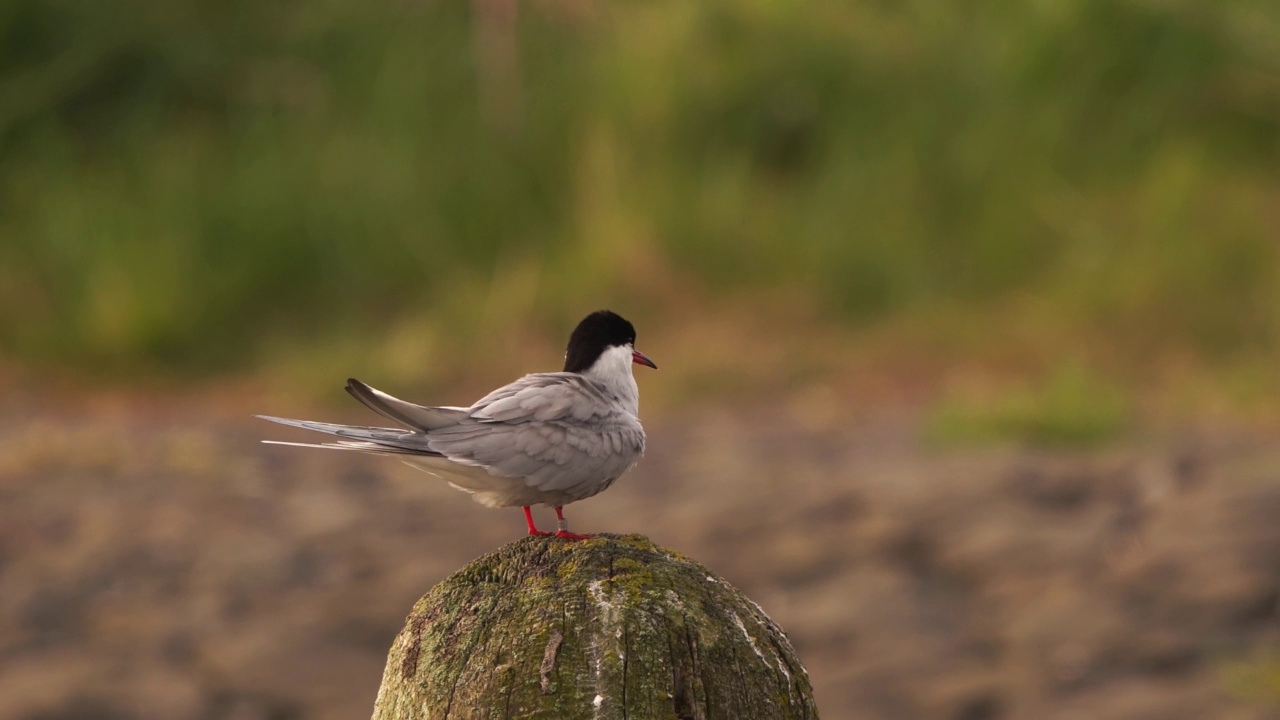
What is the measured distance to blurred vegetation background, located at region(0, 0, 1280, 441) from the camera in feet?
33.5

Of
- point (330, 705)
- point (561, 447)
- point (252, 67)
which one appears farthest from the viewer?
point (252, 67)

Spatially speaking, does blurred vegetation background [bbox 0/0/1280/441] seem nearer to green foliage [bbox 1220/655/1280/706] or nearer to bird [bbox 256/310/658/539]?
green foliage [bbox 1220/655/1280/706]

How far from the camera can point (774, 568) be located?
721 centimetres

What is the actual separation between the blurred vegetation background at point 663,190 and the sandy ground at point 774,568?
4.64 ft

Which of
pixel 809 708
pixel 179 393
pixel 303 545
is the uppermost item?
pixel 179 393

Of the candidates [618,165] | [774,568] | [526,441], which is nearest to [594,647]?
[526,441]

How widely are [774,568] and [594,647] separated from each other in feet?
16.2

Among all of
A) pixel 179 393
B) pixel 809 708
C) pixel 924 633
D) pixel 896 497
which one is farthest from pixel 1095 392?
pixel 809 708

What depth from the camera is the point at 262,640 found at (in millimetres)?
6672

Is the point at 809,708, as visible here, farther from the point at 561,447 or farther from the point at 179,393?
the point at 179,393

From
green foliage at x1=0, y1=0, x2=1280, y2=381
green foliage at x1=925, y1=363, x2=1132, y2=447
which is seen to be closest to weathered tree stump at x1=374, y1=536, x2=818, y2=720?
green foliage at x1=925, y1=363, x2=1132, y2=447

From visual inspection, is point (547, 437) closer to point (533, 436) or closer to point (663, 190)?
point (533, 436)

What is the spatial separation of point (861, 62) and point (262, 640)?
21.5ft

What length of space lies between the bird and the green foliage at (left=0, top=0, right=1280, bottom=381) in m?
6.81
